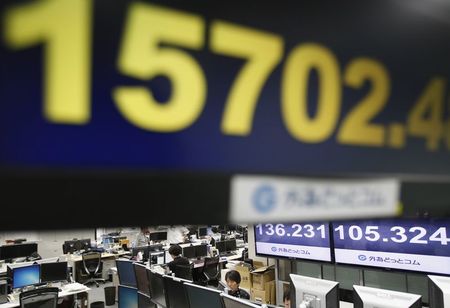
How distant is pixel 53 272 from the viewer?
631 cm

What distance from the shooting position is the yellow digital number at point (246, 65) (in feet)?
2.53

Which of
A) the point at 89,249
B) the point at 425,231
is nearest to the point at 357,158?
the point at 425,231

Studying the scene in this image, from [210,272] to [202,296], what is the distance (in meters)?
4.18

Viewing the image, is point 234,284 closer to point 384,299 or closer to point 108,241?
point 384,299

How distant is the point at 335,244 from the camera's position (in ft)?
12.5

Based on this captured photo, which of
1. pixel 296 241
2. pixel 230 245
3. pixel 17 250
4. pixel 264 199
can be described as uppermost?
pixel 264 199

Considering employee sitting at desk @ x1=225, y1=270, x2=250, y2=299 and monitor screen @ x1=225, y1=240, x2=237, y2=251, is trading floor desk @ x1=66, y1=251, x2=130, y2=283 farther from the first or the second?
employee sitting at desk @ x1=225, y1=270, x2=250, y2=299

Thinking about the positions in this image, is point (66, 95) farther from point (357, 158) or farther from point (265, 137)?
point (357, 158)

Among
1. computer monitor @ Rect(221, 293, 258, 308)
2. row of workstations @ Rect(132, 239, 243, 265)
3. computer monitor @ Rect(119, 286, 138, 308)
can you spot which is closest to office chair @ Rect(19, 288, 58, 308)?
computer monitor @ Rect(119, 286, 138, 308)

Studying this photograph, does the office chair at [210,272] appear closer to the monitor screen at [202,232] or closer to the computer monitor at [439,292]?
the monitor screen at [202,232]

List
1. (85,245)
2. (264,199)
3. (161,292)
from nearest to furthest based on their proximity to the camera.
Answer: (264,199) < (161,292) < (85,245)

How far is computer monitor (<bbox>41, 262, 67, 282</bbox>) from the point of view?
6.21m

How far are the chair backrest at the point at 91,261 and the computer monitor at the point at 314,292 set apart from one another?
6.51m

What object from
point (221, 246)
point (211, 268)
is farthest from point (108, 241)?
point (211, 268)
